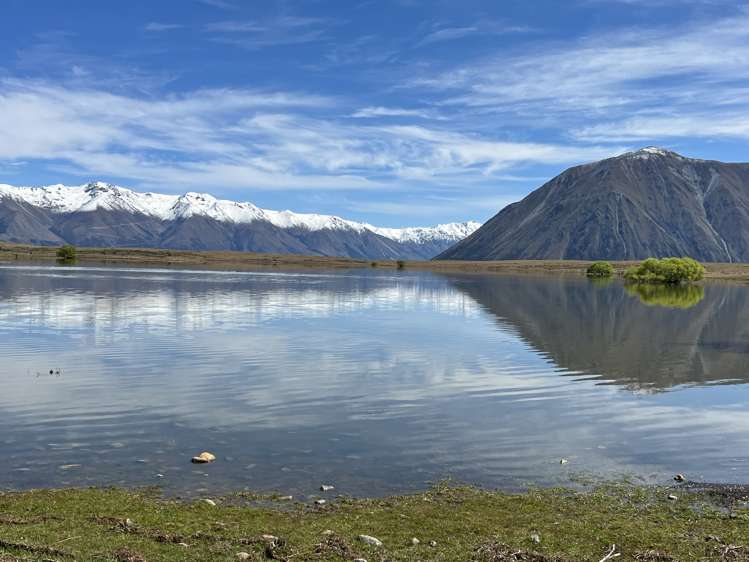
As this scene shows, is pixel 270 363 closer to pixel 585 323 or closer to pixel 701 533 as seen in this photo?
pixel 701 533

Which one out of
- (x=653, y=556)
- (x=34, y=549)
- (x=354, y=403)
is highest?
(x=34, y=549)

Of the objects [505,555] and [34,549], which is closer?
[34,549]

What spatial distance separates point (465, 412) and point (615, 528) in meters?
18.5

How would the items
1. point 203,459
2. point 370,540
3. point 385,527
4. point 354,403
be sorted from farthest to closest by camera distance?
1. point 354,403
2. point 203,459
3. point 385,527
4. point 370,540

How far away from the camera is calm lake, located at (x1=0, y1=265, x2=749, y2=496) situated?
28.4 meters

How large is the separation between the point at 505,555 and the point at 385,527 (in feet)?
13.6

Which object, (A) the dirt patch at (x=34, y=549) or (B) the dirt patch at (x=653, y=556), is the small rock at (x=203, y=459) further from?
(B) the dirt patch at (x=653, y=556)

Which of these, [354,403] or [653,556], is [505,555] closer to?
[653,556]

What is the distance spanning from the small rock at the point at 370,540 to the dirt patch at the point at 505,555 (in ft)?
9.29

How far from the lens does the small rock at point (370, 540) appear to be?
19.5 meters

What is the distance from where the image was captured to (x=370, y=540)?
19.7 metres

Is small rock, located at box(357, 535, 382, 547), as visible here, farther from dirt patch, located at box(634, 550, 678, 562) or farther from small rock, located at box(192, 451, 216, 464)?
small rock, located at box(192, 451, 216, 464)

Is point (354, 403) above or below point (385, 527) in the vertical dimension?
below

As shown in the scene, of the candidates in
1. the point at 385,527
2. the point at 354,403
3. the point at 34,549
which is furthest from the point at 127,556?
the point at 354,403
